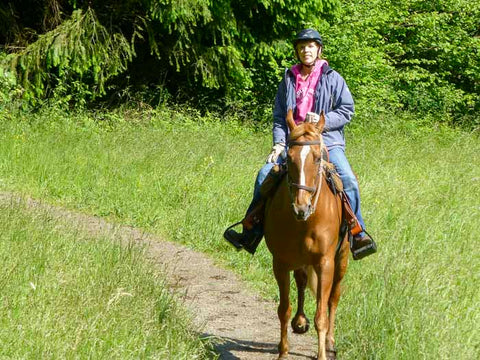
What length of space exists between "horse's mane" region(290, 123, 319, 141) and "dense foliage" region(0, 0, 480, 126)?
958 cm

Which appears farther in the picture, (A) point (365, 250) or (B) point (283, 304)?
(A) point (365, 250)

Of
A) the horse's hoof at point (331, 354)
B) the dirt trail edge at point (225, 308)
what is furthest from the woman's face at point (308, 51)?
the horse's hoof at point (331, 354)

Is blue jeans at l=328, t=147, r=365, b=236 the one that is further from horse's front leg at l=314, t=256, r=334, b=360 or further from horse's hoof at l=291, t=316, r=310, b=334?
horse's hoof at l=291, t=316, r=310, b=334

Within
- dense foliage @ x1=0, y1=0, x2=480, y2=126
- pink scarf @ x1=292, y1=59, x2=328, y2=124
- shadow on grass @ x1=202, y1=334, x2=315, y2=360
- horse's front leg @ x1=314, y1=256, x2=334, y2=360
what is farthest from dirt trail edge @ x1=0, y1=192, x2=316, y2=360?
dense foliage @ x1=0, y1=0, x2=480, y2=126

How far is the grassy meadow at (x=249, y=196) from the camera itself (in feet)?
20.3

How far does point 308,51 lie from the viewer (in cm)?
712

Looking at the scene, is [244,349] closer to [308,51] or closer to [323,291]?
[323,291]

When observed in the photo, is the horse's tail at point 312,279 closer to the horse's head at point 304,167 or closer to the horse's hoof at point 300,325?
the horse's hoof at point 300,325

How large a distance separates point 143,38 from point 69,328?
12845mm

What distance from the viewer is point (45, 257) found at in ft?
22.3

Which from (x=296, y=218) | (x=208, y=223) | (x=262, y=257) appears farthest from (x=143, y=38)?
Answer: (x=296, y=218)

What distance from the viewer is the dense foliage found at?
16.2 meters

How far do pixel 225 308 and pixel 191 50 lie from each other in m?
10.5

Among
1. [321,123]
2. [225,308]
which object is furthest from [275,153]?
[225,308]
